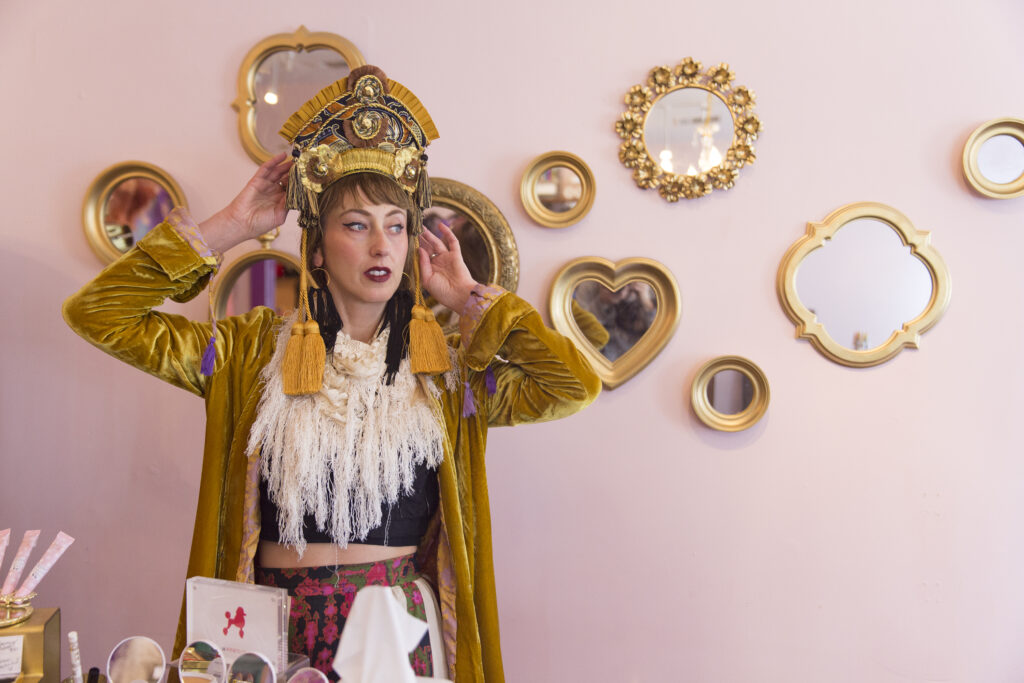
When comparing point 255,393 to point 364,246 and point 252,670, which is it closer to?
point 364,246

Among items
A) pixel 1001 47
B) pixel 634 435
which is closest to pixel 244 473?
pixel 634 435

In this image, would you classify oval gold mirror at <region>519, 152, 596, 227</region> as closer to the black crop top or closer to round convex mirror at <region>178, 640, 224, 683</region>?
the black crop top

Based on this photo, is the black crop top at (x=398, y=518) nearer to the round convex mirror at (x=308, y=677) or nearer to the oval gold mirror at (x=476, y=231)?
the round convex mirror at (x=308, y=677)

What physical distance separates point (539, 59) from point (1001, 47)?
48.9 inches

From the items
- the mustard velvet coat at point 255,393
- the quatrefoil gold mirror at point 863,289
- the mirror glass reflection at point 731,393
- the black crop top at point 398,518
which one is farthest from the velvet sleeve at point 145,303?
the quatrefoil gold mirror at point 863,289

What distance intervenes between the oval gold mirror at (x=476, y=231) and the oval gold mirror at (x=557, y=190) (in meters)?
0.10

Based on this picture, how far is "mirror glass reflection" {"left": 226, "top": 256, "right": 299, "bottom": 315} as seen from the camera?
2.03 m

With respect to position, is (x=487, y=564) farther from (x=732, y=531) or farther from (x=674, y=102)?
(x=674, y=102)

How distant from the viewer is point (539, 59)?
2004mm

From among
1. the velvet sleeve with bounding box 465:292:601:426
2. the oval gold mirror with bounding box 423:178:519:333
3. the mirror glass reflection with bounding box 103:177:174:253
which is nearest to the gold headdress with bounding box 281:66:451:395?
the velvet sleeve with bounding box 465:292:601:426

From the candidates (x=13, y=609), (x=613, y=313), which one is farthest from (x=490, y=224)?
(x=13, y=609)

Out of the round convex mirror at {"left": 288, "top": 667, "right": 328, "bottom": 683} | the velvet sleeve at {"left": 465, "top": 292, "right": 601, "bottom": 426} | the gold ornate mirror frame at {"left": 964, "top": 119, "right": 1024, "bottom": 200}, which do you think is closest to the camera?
the round convex mirror at {"left": 288, "top": 667, "right": 328, "bottom": 683}

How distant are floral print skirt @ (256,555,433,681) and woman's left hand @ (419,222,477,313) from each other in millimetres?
545

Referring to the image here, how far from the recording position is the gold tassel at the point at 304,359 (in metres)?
1.40
